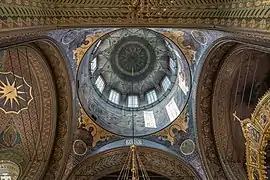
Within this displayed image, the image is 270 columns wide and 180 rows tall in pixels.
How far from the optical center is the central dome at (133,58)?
1656cm

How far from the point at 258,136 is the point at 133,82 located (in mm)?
10134

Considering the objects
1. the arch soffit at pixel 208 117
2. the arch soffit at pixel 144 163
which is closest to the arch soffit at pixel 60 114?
the arch soffit at pixel 144 163

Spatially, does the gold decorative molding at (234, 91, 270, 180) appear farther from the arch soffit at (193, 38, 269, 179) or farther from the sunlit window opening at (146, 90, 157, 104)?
the sunlit window opening at (146, 90, 157, 104)

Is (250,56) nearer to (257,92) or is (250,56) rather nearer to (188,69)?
(257,92)

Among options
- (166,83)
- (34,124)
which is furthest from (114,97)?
(34,124)

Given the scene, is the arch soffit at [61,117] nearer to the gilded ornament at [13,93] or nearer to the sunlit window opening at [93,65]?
the gilded ornament at [13,93]

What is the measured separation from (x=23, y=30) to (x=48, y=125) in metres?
5.28

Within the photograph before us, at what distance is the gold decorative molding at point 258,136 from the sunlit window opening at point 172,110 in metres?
5.77

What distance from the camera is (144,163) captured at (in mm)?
13359

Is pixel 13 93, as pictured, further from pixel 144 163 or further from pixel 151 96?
pixel 151 96

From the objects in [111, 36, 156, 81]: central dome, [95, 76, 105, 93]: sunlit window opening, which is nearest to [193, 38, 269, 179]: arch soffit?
[95, 76, 105, 93]: sunlit window opening

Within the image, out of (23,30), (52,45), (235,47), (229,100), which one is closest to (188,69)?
(229,100)

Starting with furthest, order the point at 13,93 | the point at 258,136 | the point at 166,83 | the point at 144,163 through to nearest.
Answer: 1. the point at 166,83
2. the point at 144,163
3. the point at 13,93
4. the point at 258,136

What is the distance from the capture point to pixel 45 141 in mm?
11953
